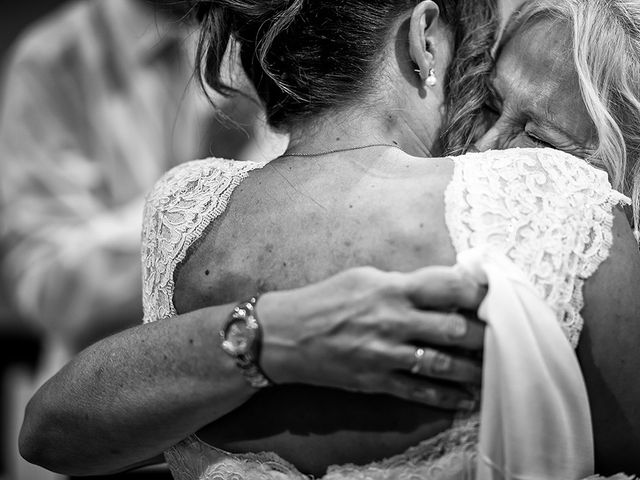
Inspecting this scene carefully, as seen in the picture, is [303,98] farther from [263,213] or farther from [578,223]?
[578,223]

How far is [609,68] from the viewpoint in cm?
164

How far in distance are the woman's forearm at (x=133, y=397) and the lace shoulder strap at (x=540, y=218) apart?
391mm

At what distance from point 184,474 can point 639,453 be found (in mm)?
756

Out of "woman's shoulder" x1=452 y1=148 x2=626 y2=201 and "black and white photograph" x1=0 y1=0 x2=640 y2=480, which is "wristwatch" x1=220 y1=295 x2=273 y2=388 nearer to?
"black and white photograph" x1=0 y1=0 x2=640 y2=480

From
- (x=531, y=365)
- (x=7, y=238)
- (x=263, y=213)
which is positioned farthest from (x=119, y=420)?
(x=7, y=238)

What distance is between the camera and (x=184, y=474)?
1661 mm

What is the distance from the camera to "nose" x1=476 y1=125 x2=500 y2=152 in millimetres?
1772

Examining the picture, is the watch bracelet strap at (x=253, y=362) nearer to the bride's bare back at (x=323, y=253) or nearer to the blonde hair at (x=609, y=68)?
the bride's bare back at (x=323, y=253)

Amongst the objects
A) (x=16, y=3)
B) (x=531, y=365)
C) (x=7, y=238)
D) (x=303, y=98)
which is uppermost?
(x=303, y=98)

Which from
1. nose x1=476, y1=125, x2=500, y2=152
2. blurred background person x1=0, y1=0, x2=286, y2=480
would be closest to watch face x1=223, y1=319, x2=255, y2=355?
nose x1=476, y1=125, x2=500, y2=152

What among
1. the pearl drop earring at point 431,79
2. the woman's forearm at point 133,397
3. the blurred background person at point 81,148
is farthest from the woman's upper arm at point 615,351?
the blurred background person at point 81,148

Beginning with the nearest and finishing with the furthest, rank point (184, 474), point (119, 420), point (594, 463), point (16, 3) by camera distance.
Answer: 1. point (594, 463)
2. point (119, 420)
3. point (184, 474)
4. point (16, 3)

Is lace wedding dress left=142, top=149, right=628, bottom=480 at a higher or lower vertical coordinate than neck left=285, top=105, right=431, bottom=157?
lower

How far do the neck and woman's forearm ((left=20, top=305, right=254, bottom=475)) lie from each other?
1.09 feet
